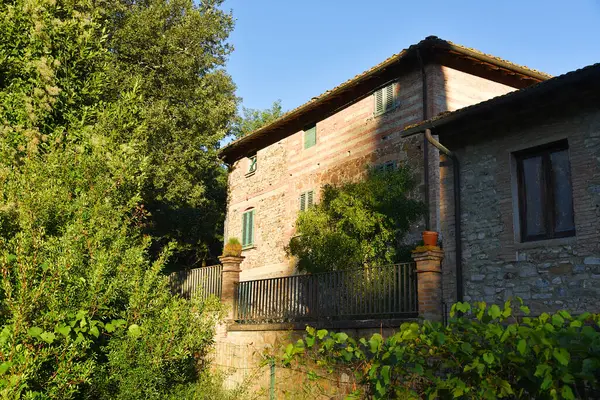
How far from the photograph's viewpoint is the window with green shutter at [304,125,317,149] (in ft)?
58.5

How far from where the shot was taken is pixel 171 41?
19531 millimetres

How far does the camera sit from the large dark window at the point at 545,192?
8977mm

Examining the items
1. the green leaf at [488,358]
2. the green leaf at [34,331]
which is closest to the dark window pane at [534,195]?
the green leaf at [488,358]

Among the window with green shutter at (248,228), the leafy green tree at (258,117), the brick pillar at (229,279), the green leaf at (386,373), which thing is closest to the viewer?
the green leaf at (386,373)

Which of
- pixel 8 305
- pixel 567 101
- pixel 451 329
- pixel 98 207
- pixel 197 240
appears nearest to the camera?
pixel 451 329

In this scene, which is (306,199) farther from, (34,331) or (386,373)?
(386,373)

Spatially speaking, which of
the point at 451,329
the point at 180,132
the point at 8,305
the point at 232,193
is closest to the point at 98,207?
the point at 8,305

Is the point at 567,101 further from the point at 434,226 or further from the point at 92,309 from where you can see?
the point at 92,309

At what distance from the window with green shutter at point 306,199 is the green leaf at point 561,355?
14.1 m

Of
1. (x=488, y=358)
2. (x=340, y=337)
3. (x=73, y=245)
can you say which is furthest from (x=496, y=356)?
(x=73, y=245)

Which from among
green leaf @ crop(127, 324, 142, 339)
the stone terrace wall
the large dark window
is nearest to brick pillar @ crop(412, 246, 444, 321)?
the large dark window

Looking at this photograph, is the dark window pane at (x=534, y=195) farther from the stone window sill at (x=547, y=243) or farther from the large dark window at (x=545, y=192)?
the stone window sill at (x=547, y=243)

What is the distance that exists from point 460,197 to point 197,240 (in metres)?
16.6

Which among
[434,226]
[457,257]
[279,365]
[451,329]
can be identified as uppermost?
[434,226]
